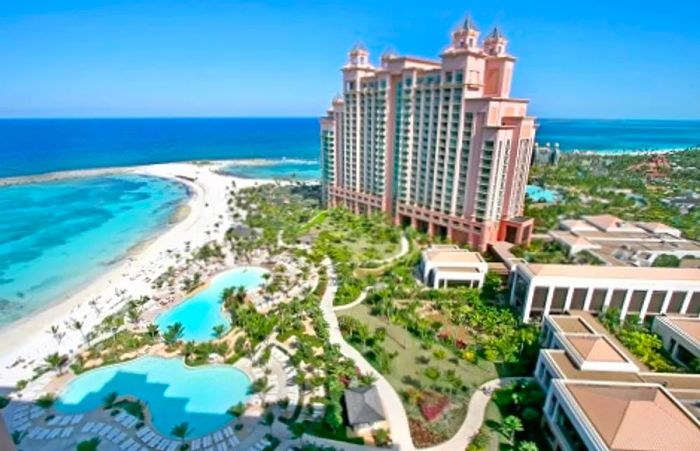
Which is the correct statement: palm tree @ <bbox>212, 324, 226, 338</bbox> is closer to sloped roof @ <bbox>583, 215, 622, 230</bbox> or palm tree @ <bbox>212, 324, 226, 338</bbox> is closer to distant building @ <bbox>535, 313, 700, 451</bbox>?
distant building @ <bbox>535, 313, 700, 451</bbox>

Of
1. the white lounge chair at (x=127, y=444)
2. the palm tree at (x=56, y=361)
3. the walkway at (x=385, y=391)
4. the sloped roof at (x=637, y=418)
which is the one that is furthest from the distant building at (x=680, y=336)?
the palm tree at (x=56, y=361)

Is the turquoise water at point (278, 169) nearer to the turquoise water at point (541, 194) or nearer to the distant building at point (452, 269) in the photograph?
the turquoise water at point (541, 194)

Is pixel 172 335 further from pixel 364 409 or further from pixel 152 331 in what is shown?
pixel 364 409

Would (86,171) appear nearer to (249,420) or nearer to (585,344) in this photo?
(249,420)

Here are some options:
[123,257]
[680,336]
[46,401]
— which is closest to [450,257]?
[680,336]

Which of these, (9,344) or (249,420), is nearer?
(249,420)

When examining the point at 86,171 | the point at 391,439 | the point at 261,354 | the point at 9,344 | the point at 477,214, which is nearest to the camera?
the point at 391,439

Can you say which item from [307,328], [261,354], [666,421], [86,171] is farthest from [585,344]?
[86,171]
